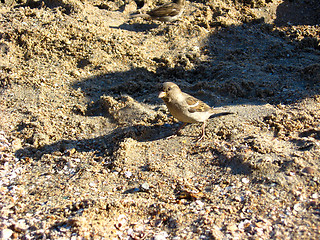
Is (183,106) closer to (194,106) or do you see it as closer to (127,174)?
(194,106)

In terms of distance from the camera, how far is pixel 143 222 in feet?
11.0

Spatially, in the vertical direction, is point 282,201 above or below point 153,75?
below

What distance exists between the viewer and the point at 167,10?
7801mm

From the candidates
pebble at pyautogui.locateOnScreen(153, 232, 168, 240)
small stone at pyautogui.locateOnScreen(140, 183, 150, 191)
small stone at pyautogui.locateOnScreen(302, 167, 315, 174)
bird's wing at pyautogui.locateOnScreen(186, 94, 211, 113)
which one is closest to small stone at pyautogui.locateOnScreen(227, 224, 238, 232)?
pebble at pyautogui.locateOnScreen(153, 232, 168, 240)

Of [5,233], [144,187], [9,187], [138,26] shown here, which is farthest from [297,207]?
[138,26]

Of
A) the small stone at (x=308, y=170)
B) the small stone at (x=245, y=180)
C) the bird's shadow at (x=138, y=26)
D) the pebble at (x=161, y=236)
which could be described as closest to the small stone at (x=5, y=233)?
the pebble at (x=161, y=236)

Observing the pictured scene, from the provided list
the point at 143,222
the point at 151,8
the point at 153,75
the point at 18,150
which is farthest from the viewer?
the point at 151,8

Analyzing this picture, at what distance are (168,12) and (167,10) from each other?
2.8 inches

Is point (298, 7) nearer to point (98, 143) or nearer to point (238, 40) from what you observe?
point (238, 40)

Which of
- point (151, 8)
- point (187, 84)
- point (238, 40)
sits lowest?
point (187, 84)

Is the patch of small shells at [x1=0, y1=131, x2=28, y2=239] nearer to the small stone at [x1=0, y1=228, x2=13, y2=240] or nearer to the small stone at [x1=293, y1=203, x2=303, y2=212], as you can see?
the small stone at [x1=0, y1=228, x2=13, y2=240]

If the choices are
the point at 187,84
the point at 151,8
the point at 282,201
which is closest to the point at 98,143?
the point at 187,84

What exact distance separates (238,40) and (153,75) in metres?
2.47

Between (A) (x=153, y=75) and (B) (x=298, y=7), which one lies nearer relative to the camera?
(A) (x=153, y=75)
